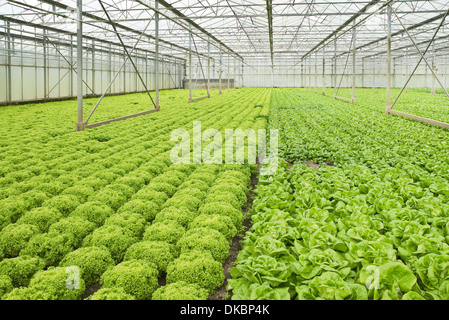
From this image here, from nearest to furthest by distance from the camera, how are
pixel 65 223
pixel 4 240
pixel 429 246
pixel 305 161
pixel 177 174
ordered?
1. pixel 429 246
2. pixel 4 240
3. pixel 65 223
4. pixel 177 174
5. pixel 305 161

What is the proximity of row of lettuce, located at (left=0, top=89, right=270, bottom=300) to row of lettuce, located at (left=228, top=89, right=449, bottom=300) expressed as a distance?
22.5 inches

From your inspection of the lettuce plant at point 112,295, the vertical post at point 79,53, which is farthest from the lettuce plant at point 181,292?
the vertical post at point 79,53

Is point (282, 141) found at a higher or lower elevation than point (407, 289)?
higher

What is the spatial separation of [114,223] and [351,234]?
354 centimetres

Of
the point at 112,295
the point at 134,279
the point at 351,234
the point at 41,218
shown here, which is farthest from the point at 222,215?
the point at 41,218

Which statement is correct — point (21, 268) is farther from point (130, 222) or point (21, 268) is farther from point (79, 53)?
point (79, 53)

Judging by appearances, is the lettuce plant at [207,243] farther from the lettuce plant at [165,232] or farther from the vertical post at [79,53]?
the vertical post at [79,53]

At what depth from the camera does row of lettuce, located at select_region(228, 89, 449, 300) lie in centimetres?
382

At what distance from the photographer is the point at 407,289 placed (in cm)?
371

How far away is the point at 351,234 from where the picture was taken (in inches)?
195

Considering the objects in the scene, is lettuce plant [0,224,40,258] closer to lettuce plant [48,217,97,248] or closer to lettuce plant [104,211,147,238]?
lettuce plant [48,217,97,248]

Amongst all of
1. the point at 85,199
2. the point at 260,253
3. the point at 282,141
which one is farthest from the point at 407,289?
the point at 282,141
